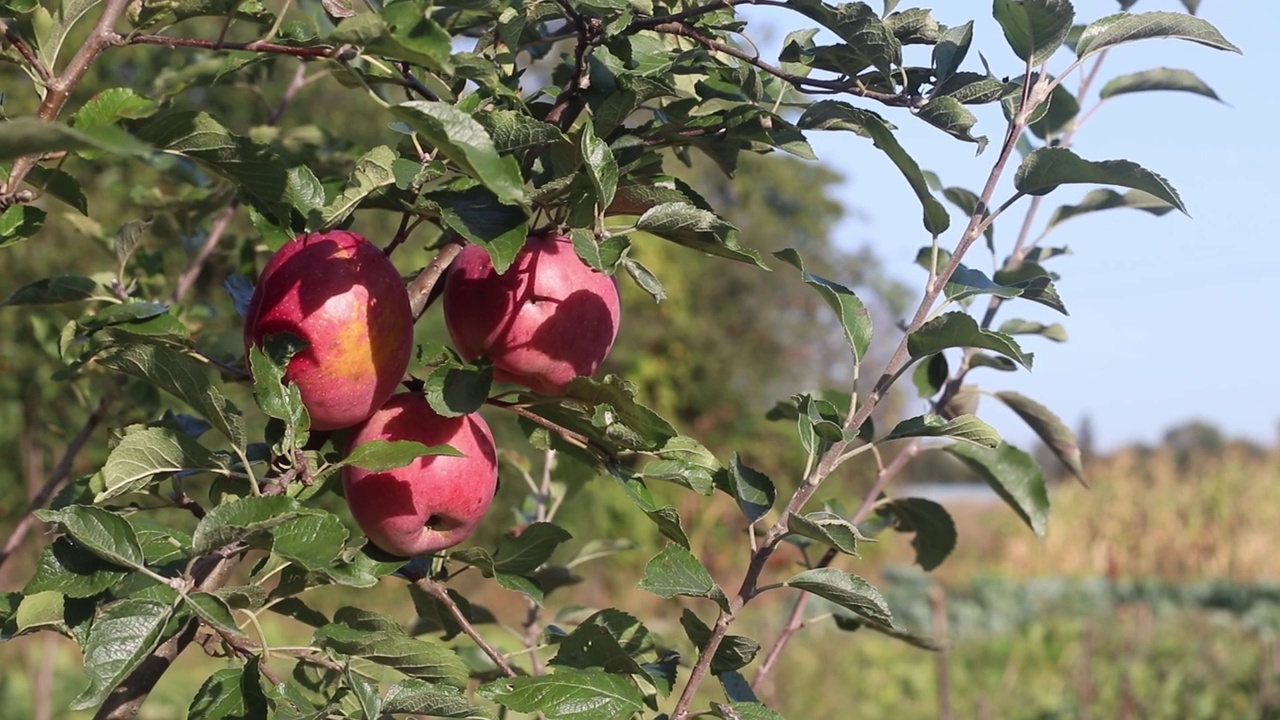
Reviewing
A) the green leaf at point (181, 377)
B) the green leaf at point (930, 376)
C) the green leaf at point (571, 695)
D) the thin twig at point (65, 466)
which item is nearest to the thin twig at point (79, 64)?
the green leaf at point (181, 377)

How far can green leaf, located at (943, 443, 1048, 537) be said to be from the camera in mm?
1193

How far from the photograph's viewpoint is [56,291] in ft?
3.06

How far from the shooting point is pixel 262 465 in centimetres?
81

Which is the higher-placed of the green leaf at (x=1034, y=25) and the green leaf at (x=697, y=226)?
the green leaf at (x=1034, y=25)

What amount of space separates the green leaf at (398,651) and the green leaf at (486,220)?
0.90 ft

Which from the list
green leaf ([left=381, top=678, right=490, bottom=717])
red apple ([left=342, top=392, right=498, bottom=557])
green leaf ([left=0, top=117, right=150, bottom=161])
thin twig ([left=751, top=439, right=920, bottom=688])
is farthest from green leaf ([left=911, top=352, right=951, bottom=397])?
green leaf ([left=0, top=117, right=150, bottom=161])

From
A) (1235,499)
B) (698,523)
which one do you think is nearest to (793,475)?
(698,523)

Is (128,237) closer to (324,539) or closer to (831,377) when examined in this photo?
(324,539)

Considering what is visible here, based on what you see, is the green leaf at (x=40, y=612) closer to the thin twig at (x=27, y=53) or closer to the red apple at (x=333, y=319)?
the red apple at (x=333, y=319)

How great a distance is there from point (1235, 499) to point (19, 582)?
30.7 ft

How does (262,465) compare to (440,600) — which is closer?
(262,465)

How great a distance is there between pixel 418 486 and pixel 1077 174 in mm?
500

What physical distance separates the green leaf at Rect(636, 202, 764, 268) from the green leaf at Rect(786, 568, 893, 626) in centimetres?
21

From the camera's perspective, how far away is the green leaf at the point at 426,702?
2.28 ft
